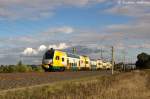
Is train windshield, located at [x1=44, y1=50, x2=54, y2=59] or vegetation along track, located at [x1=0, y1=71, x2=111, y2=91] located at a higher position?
train windshield, located at [x1=44, y1=50, x2=54, y2=59]

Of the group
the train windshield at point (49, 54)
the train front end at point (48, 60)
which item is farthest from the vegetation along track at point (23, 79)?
the train windshield at point (49, 54)

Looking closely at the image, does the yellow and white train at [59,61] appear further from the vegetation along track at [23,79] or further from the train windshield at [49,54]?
the vegetation along track at [23,79]

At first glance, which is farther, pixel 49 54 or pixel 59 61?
pixel 59 61

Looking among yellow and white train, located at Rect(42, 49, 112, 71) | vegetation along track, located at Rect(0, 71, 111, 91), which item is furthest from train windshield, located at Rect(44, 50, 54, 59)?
vegetation along track, located at Rect(0, 71, 111, 91)

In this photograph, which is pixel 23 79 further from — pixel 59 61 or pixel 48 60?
pixel 59 61

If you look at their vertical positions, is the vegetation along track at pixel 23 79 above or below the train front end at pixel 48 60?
below

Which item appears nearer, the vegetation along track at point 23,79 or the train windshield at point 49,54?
the vegetation along track at point 23,79

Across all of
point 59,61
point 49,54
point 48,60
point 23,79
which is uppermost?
point 49,54

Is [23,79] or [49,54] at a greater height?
[49,54]

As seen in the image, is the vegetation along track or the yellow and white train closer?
the vegetation along track

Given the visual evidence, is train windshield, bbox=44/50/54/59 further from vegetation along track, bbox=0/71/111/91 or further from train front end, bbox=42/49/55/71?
vegetation along track, bbox=0/71/111/91

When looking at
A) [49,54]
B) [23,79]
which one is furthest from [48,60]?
[23,79]

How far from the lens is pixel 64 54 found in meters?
55.7

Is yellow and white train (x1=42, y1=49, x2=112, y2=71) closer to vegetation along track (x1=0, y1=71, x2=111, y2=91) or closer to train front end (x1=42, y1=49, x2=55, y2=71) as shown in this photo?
train front end (x1=42, y1=49, x2=55, y2=71)
